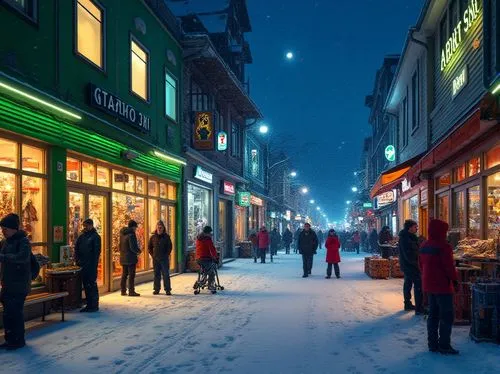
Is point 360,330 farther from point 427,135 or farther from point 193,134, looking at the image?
point 193,134

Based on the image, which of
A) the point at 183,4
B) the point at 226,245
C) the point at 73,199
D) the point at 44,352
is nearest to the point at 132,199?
the point at 73,199

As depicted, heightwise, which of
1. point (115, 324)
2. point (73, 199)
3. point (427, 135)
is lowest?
point (115, 324)

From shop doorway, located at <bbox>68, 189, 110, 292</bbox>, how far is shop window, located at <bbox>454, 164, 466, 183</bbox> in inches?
340

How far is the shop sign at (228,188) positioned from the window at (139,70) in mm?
10755

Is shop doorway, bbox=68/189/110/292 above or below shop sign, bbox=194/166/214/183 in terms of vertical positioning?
below

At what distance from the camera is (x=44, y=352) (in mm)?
7324

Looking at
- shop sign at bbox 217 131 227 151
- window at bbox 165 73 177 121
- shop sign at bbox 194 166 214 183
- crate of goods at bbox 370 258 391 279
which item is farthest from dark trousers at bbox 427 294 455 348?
shop sign at bbox 217 131 227 151

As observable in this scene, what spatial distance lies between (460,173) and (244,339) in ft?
28.0

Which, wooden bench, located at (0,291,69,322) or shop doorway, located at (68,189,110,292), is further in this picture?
shop doorway, located at (68,189,110,292)

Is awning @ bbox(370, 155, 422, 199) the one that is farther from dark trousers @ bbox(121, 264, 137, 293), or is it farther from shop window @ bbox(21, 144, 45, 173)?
shop window @ bbox(21, 144, 45, 173)

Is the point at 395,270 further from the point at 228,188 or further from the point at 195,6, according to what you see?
the point at 195,6

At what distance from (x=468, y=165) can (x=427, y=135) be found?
16.7 ft

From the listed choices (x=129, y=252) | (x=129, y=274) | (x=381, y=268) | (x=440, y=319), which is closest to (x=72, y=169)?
(x=129, y=252)

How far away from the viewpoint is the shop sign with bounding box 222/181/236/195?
26.7 metres
